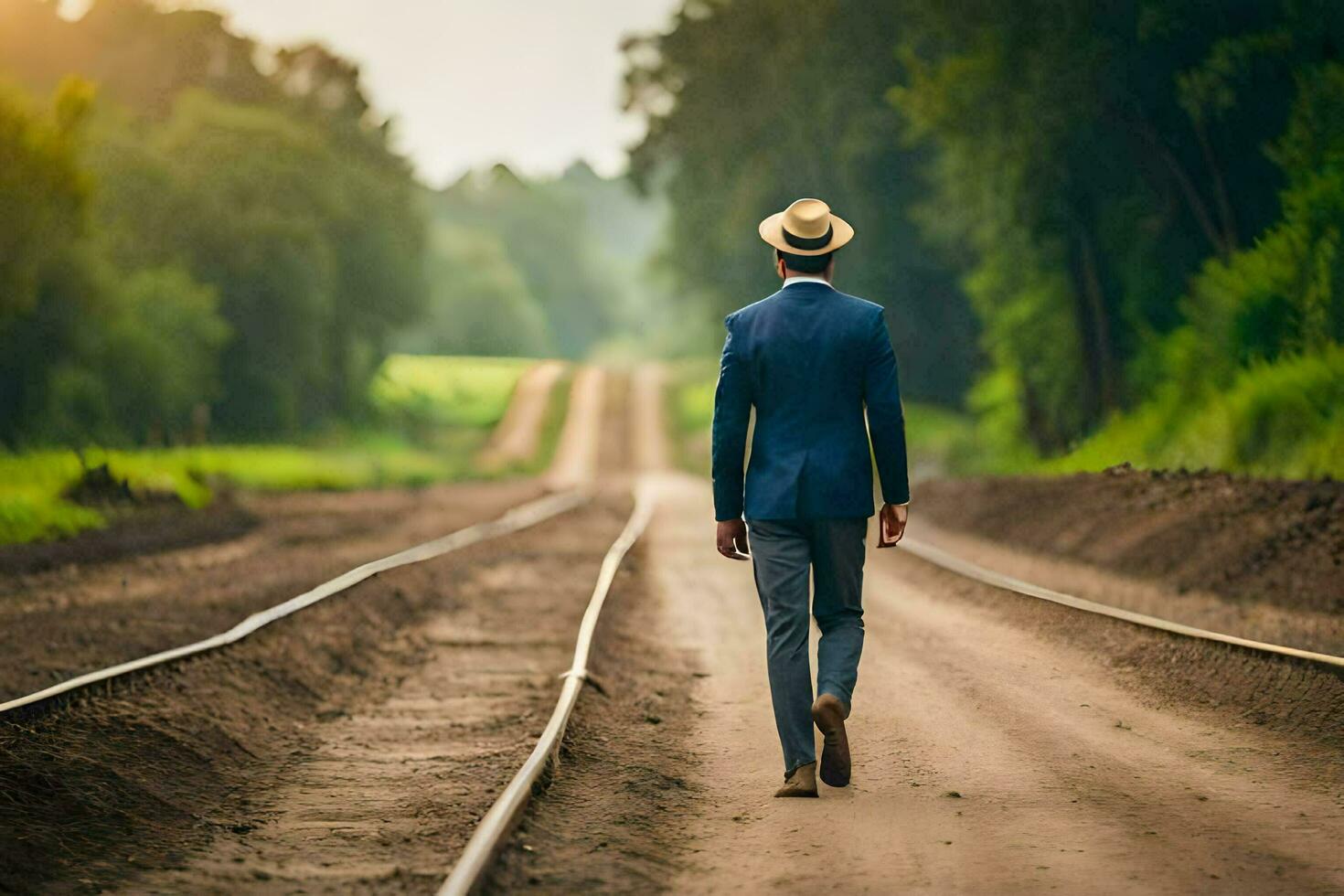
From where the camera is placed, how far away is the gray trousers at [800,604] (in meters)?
6.11

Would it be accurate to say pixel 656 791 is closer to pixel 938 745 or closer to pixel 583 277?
pixel 938 745

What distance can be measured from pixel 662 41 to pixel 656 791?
48.0m

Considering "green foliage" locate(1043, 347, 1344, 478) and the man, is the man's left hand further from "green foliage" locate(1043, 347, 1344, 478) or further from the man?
"green foliage" locate(1043, 347, 1344, 478)

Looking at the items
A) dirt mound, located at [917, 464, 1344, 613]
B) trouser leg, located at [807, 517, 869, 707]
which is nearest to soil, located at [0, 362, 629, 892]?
trouser leg, located at [807, 517, 869, 707]

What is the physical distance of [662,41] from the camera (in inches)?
2031

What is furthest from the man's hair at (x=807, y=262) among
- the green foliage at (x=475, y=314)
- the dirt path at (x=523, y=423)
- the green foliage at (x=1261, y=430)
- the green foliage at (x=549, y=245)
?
the green foliage at (x=549, y=245)

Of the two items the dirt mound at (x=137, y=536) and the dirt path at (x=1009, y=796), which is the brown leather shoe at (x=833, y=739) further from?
the dirt mound at (x=137, y=536)

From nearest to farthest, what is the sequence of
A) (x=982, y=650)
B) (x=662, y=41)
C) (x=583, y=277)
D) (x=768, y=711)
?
(x=768, y=711), (x=982, y=650), (x=662, y=41), (x=583, y=277)

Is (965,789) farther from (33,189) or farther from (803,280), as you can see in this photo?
(33,189)

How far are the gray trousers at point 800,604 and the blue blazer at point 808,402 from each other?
0.11 meters

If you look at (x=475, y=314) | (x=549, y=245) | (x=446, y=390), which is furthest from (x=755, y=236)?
(x=549, y=245)

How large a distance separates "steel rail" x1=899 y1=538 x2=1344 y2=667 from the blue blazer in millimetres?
3282

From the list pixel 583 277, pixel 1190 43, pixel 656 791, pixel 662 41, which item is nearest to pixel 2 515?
pixel 656 791

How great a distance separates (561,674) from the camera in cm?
950
